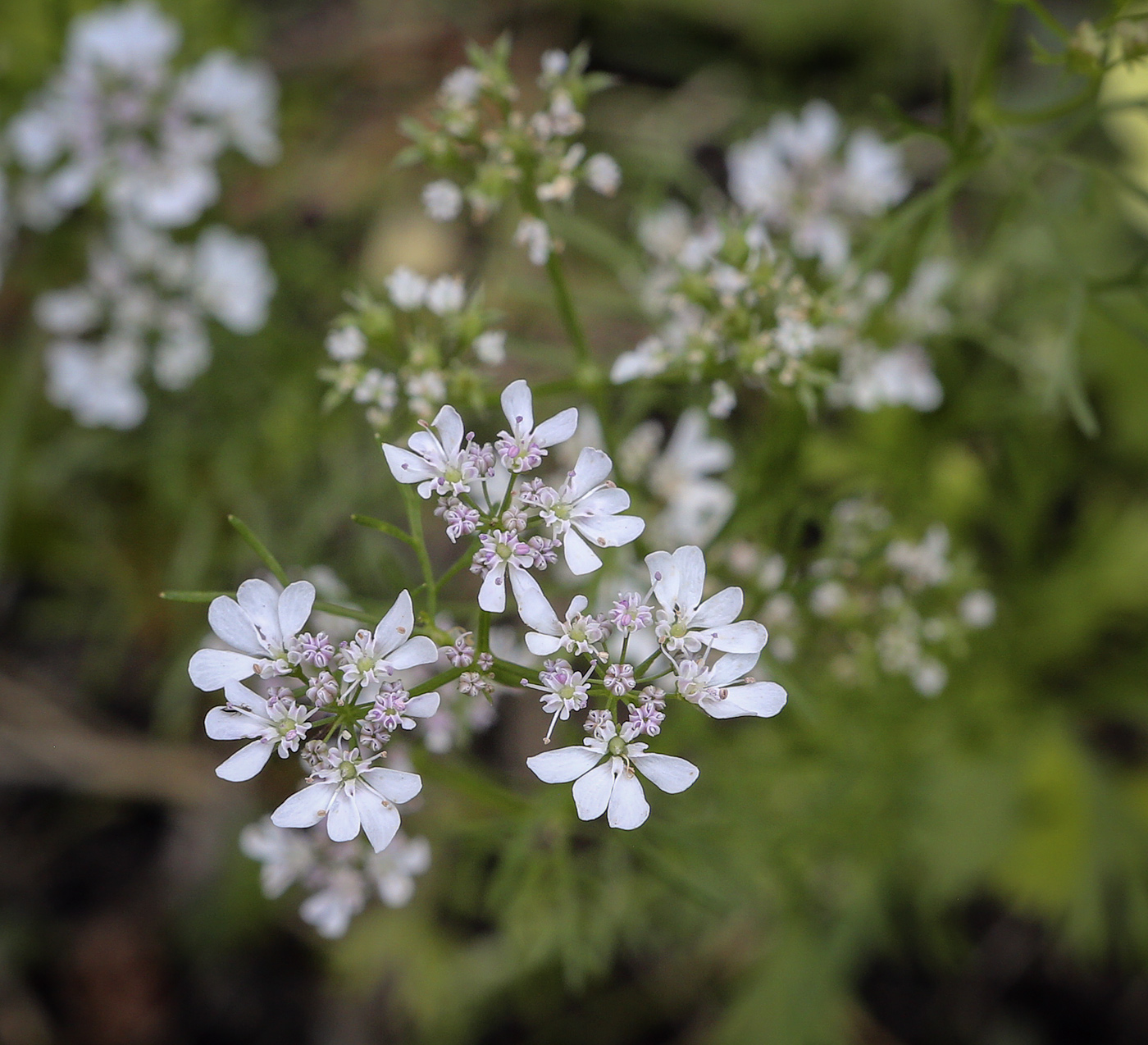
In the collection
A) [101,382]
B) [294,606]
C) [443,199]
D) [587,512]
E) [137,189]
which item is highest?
[443,199]

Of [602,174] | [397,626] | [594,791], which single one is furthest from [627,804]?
[602,174]

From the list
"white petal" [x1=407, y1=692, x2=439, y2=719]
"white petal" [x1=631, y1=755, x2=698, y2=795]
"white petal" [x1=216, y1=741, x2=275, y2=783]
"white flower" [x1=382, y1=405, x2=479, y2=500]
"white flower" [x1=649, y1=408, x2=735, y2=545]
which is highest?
"white flower" [x1=382, y1=405, x2=479, y2=500]

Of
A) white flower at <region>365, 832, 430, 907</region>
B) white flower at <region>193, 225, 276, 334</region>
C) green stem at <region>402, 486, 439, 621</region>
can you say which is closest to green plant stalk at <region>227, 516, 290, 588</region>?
green stem at <region>402, 486, 439, 621</region>

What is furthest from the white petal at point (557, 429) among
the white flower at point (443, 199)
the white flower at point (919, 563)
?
the white flower at point (919, 563)

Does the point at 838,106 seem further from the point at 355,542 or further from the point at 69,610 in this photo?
the point at 69,610

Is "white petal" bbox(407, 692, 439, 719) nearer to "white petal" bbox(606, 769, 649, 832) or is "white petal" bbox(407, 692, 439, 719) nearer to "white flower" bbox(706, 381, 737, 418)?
"white petal" bbox(606, 769, 649, 832)

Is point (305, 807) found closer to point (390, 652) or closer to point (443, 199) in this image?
point (390, 652)
